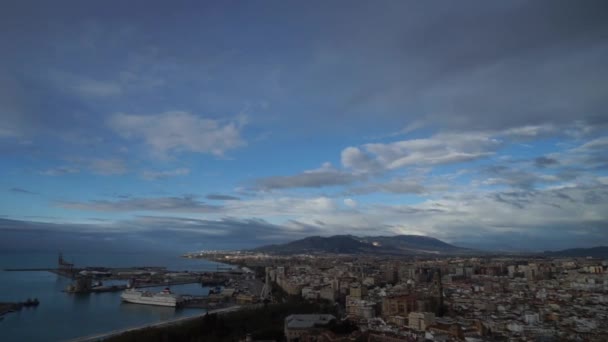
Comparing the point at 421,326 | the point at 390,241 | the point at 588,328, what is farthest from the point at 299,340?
the point at 390,241

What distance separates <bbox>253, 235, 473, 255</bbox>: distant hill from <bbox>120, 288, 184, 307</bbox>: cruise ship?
5213cm

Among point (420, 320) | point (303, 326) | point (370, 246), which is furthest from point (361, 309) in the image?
point (370, 246)

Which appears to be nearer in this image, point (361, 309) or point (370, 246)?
point (361, 309)

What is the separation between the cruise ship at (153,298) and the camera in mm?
18953

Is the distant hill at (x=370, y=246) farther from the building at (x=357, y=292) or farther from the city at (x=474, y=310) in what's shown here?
the building at (x=357, y=292)

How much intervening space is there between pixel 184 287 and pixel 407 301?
16.1 meters

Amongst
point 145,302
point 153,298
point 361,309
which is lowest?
point 145,302

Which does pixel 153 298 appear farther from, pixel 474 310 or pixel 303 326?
pixel 474 310

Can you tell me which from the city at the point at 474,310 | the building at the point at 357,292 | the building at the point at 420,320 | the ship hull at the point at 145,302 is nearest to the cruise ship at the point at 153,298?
the ship hull at the point at 145,302

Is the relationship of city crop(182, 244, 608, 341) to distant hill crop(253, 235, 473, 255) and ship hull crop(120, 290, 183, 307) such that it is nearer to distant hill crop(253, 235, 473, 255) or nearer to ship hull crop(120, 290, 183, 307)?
ship hull crop(120, 290, 183, 307)

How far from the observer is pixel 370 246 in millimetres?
78375

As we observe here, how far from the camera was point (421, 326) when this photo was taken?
37.7ft

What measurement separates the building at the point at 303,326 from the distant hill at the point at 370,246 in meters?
58.3

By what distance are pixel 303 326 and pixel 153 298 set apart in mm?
11201
